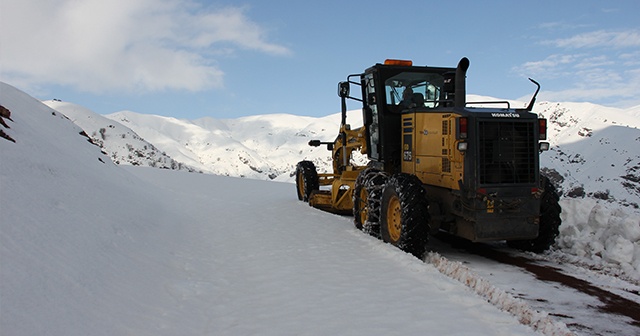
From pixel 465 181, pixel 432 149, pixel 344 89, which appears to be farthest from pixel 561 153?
pixel 465 181

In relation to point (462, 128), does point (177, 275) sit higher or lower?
lower

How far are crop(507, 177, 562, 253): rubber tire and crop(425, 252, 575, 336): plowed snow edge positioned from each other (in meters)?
1.51

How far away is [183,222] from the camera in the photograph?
9812mm

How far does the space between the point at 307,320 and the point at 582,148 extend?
135ft

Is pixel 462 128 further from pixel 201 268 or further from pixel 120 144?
pixel 120 144

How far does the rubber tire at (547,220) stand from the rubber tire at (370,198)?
2.40 m

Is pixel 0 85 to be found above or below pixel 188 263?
above

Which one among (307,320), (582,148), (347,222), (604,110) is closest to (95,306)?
(307,320)

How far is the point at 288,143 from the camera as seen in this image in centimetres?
7612

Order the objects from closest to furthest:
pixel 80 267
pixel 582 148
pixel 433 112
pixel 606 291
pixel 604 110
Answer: pixel 80 267 < pixel 606 291 < pixel 433 112 < pixel 582 148 < pixel 604 110

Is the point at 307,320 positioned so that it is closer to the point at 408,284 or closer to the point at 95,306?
the point at 408,284

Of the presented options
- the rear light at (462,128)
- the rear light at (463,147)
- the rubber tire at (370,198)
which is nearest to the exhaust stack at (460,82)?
the rear light at (462,128)

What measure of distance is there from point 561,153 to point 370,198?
35.4 metres

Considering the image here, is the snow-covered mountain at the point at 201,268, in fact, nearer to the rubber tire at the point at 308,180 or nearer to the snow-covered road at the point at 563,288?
the snow-covered road at the point at 563,288
